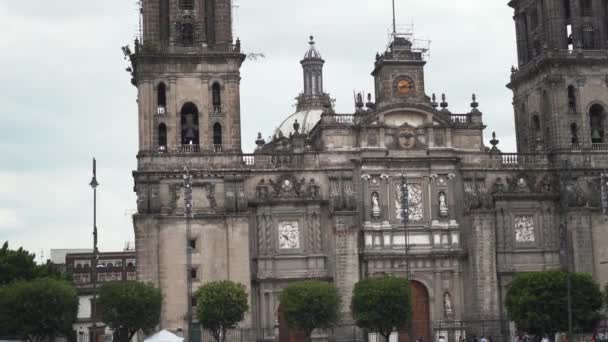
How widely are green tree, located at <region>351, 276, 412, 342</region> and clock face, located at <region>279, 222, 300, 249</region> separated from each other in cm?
663

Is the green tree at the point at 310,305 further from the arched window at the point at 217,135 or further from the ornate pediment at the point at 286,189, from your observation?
the arched window at the point at 217,135

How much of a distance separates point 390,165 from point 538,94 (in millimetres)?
11353

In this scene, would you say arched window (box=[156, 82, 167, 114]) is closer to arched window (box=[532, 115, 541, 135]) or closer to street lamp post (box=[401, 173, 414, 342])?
street lamp post (box=[401, 173, 414, 342])

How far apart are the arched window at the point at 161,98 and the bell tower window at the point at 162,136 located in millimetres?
846

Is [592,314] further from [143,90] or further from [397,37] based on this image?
[143,90]

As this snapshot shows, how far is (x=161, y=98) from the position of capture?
213 ft

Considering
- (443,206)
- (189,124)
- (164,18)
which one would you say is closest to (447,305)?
(443,206)

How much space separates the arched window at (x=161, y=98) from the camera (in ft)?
212

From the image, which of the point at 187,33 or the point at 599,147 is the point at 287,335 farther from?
the point at 599,147

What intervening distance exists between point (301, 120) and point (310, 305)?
37056 millimetres

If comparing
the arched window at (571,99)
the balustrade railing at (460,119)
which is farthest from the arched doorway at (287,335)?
the arched window at (571,99)

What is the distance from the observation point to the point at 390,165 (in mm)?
66125

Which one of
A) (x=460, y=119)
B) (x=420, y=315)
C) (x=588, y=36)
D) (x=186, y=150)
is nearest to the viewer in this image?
(x=186, y=150)

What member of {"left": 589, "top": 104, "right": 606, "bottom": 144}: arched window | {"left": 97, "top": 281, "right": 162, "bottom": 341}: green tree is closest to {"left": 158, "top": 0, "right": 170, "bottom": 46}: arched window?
{"left": 97, "top": 281, "right": 162, "bottom": 341}: green tree
